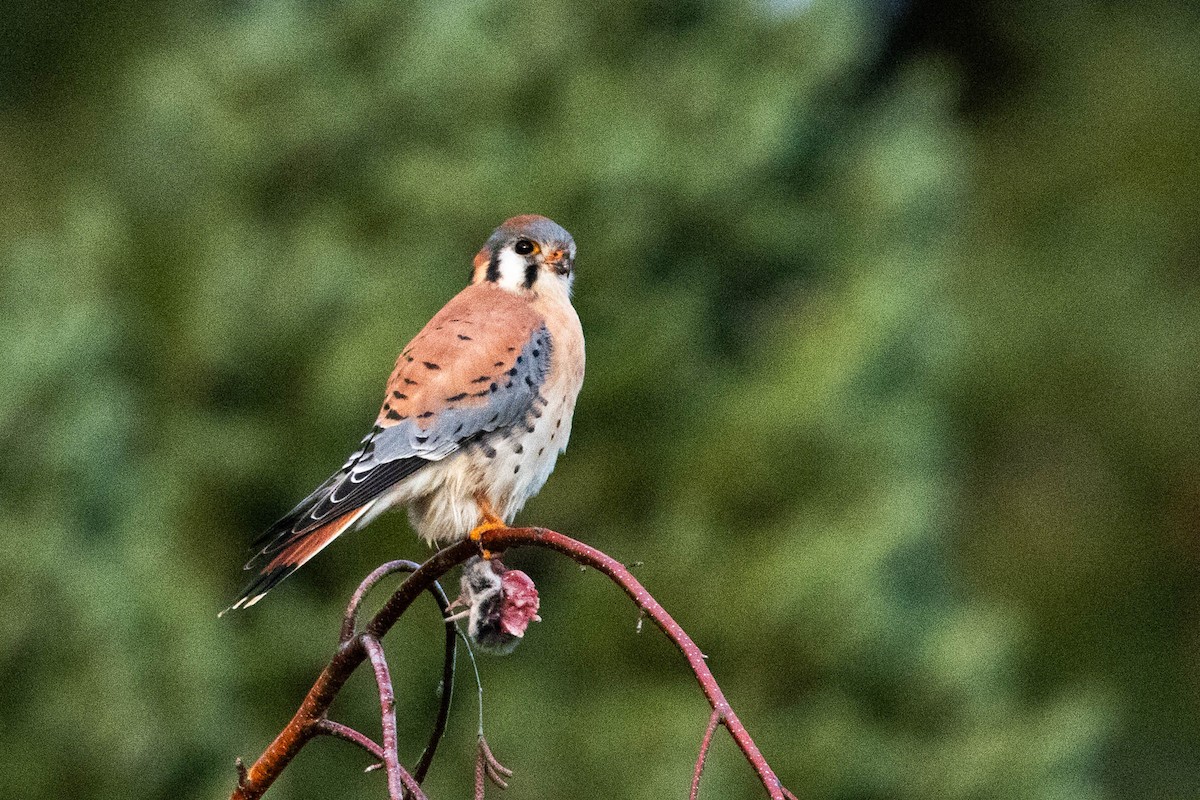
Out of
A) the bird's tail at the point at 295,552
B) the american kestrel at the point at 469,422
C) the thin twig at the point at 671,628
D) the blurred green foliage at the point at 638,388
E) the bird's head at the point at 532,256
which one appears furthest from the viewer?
the blurred green foliage at the point at 638,388

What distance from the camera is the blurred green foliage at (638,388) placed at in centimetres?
528

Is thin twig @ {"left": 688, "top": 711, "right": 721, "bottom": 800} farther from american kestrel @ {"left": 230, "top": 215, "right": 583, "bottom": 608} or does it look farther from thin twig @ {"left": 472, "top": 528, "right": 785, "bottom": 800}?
american kestrel @ {"left": 230, "top": 215, "right": 583, "bottom": 608}

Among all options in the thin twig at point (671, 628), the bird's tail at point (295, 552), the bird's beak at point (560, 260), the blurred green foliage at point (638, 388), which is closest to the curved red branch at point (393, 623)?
the thin twig at point (671, 628)

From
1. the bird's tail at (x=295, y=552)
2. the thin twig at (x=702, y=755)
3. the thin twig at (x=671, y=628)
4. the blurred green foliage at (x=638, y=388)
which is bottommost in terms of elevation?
the thin twig at (x=702, y=755)

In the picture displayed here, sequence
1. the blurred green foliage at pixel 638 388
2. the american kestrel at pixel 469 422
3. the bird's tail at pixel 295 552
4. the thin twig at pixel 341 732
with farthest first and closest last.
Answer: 1. the blurred green foliage at pixel 638 388
2. the american kestrel at pixel 469 422
3. the bird's tail at pixel 295 552
4. the thin twig at pixel 341 732

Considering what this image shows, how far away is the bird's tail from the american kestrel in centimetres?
3

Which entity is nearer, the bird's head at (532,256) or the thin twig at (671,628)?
the thin twig at (671,628)

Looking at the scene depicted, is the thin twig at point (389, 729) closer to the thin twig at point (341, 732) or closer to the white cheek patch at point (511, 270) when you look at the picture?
the thin twig at point (341, 732)

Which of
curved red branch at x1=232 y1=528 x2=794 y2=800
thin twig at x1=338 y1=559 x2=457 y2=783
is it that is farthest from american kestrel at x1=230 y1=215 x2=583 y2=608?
curved red branch at x1=232 y1=528 x2=794 y2=800

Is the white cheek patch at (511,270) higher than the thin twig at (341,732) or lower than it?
higher

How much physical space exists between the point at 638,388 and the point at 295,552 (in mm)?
4477

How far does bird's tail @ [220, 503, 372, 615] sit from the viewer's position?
6.52 feet

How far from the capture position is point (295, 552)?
210cm

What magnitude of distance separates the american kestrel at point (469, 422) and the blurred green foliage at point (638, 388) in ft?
7.63
